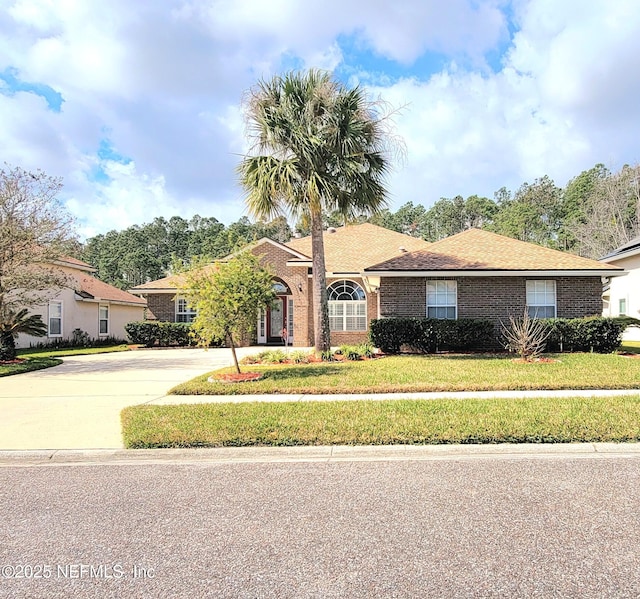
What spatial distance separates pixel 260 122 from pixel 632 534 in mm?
14813

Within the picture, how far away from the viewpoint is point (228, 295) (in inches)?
452

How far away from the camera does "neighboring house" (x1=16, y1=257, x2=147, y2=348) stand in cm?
2572

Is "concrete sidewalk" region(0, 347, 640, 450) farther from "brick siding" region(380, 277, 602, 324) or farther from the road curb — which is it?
"brick siding" region(380, 277, 602, 324)

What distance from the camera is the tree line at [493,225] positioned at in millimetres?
45750

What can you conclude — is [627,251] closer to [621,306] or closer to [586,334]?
[621,306]

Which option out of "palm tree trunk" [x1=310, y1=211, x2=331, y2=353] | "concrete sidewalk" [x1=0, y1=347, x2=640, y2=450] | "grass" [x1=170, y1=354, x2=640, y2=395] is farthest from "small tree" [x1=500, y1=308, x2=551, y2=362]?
"palm tree trunk" [x1=310, y1=211, x2=331, y2=353]

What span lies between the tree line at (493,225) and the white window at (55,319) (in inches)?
567

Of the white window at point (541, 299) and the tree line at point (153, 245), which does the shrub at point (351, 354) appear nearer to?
the white window at point (541, 299)

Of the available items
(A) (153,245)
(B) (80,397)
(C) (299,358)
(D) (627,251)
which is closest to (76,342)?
(C) (299,358)

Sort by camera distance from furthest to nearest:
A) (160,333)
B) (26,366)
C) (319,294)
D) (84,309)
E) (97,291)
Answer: (97,291)
(84,309)
(160,333)
(319,294)
(26,366)

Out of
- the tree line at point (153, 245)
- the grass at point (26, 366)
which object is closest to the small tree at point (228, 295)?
the grass at point (26, 366)

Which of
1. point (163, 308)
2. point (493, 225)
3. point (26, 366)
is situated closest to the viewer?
point (26, 366)

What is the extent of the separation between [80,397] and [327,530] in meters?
8.08

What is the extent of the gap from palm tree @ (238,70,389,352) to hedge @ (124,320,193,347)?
11435mm
